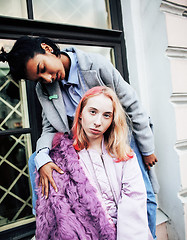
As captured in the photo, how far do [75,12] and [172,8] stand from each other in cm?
80

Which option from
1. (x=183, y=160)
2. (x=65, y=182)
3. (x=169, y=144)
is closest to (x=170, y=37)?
(x=169, y=144)

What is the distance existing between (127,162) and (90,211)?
0.32m

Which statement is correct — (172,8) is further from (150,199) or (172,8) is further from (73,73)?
(150,199)

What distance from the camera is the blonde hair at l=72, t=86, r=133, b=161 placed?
0.89m

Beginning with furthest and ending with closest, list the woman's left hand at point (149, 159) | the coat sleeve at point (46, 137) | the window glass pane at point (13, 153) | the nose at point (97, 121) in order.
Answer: the window glass pane at point (13, 153), the woman's left hand at point (149, 159), the coat sleeve at point (46, 137), the nose at point (97, 121)

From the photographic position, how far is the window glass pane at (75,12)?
125cm

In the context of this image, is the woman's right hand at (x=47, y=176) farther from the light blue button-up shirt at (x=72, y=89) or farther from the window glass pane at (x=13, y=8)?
the window glass pane at (x=13, y=8)

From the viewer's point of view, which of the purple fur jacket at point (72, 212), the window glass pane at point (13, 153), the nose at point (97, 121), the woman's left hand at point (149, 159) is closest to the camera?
the purple fur jacket at point (72, 212)

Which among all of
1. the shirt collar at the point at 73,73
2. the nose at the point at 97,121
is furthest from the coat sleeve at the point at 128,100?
the nose at the point at 97,121

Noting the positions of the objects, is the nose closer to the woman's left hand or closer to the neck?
the neck

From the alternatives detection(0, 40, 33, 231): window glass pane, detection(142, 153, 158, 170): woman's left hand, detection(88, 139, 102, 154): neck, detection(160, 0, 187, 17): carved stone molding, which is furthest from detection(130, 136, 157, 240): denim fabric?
detection(160, 0, 187, 17): carved stone molding

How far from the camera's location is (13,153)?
3.90 ft

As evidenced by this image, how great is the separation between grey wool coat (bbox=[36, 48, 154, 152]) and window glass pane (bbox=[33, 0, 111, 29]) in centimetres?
55

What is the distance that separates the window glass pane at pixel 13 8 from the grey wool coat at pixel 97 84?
630mm
